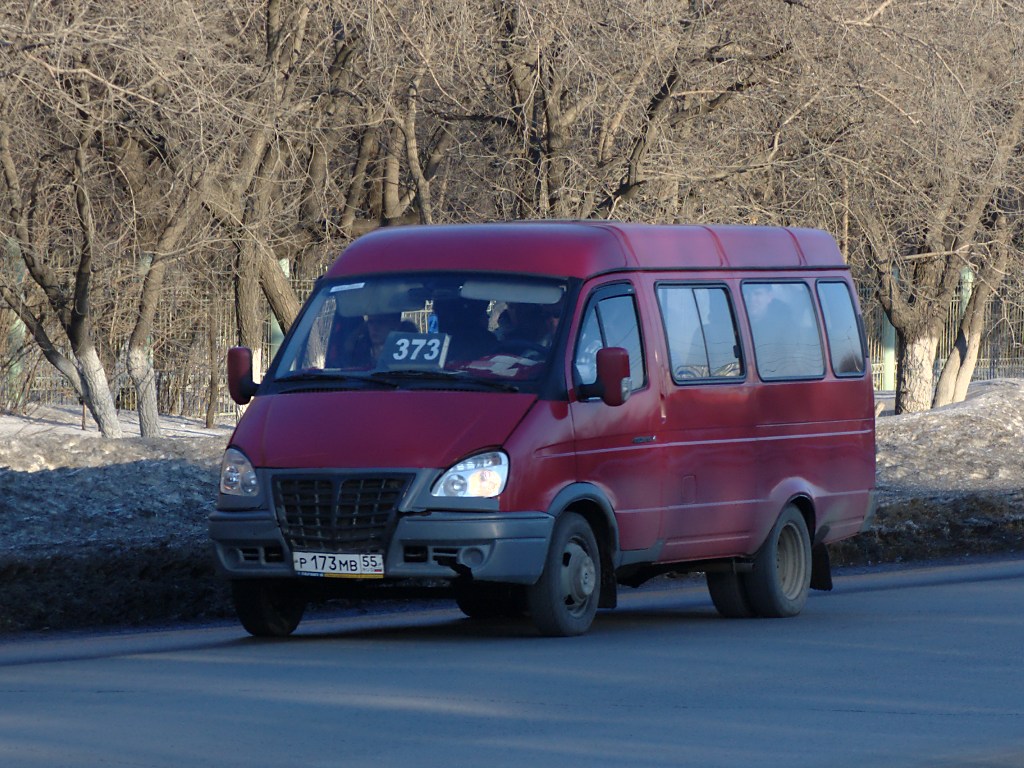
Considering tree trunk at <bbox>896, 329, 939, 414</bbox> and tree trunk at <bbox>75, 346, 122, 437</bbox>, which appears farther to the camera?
tree trunk at <bbox>896, 329, 939, 414</bbox>

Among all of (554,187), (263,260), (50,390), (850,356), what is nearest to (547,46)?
(554,187)

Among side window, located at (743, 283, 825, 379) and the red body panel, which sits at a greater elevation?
side window, located at (743, 283, 825, 379)

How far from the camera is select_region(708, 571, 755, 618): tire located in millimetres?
12125

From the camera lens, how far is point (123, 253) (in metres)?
22.7

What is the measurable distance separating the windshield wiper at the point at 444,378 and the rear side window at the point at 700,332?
1379 mm

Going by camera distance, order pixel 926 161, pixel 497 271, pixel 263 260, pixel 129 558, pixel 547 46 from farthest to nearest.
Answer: pixel 263 260, pixel 926 161, pixel 547 46, pixel 129 558, pixel 497 271

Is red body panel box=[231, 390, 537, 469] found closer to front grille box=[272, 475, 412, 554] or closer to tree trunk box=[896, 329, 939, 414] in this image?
front grille box=[272, 475, 412, 554]

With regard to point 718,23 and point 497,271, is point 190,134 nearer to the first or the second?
point 718,23

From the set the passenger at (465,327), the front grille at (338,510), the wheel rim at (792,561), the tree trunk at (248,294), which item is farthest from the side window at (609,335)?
the tree trunk at (248,294)

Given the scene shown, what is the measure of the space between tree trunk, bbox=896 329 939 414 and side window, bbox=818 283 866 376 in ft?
54.6

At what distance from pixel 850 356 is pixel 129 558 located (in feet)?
17.0

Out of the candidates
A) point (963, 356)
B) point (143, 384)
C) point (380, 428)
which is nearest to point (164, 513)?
point (380, 428)

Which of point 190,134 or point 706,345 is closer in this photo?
point 706,345

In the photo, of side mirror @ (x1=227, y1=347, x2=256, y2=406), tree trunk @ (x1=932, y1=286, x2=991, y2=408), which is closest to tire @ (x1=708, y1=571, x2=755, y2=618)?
side mirror @ (x1=227, y1=347, x2=256, y2=406)
